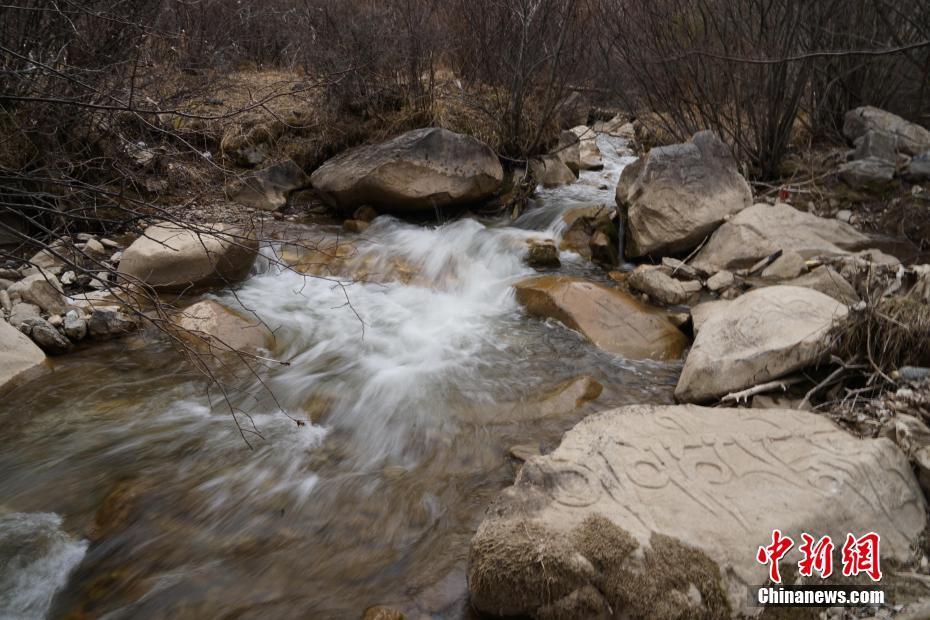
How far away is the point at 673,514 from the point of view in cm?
246

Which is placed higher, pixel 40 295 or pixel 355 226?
pixel 40 295

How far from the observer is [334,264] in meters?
6.59

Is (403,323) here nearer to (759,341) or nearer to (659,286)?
(659,286)

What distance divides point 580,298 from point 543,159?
12.8 feet

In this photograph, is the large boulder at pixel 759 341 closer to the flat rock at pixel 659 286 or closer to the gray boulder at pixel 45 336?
the flat rock at pixel 659 286

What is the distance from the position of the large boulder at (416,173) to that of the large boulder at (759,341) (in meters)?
4.03

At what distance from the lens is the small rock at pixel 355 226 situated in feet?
24.7

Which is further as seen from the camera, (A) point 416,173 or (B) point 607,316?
(A) point 416,173

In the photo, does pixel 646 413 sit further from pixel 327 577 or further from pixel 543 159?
pixel 543 159

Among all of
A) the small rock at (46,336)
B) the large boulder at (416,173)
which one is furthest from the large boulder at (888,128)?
the small rock at (46,336)

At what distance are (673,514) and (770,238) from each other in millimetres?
4157
